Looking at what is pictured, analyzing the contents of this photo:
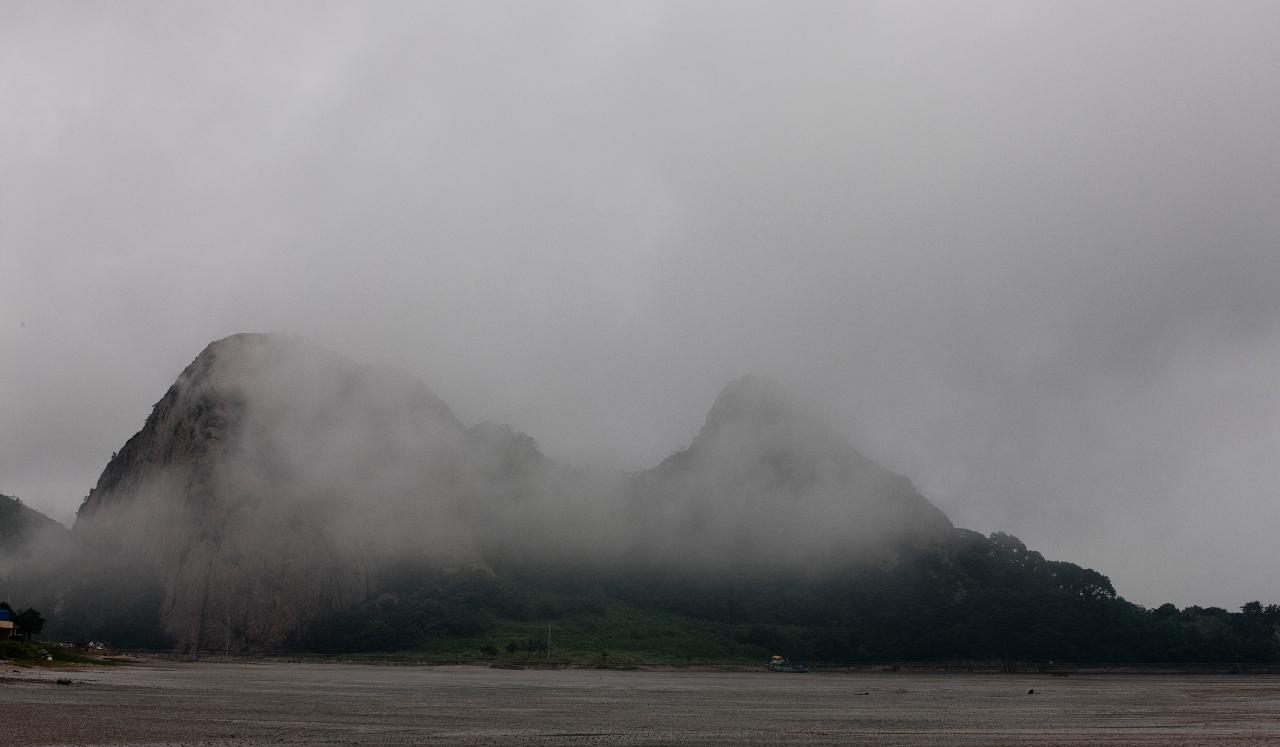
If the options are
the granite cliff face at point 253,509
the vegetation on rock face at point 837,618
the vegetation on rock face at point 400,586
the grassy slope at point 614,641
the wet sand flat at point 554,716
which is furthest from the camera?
the vegetation on rock face at point 837,618

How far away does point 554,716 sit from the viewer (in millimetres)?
45500

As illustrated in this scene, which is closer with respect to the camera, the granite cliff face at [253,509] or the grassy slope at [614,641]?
the grassy slope at [614,641]

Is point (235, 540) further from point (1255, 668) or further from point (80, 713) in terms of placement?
point (1255, 668)

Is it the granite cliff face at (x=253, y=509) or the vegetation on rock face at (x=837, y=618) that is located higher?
the granite cliff face at (x=253, y=509)

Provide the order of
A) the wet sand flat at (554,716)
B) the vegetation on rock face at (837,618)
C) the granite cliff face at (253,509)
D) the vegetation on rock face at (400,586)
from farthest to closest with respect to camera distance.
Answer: the vegetation on rock face at (837,618) < the vegetation on rock face at (400,586) < the granite cliff face at (253,509) < the wet sand flat at (554,716)

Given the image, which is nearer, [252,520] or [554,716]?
[554,716]

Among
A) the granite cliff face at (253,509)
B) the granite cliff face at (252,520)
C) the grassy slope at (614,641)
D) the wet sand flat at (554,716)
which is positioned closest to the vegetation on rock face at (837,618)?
the grassy slope at (614,641)

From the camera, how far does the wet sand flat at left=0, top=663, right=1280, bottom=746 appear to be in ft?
113

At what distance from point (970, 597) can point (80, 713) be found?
537ft

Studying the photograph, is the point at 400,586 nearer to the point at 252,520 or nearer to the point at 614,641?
the point at 252,520

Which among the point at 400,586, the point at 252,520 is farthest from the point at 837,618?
the point at 252,520

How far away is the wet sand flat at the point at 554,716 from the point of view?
113 feet

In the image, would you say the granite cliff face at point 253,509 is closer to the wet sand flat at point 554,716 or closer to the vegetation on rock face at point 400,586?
the vegetation on rock face at point 400,586

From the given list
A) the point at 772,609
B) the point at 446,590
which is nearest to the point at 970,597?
the point at 772,609
